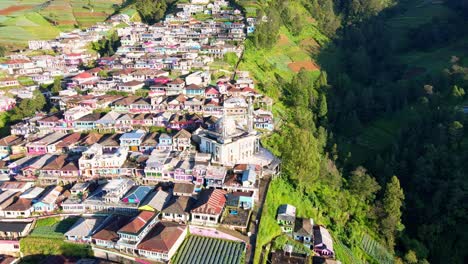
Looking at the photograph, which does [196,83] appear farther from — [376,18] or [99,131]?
[376,18]

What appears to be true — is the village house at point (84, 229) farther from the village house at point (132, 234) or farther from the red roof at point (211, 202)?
the red roof at point (211, 202)

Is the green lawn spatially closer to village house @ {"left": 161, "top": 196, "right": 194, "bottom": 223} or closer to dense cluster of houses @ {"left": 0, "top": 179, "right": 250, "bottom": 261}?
dense cluster of houses @ {"left": 0, "top": 179, "right": 250, "bottom": 261}

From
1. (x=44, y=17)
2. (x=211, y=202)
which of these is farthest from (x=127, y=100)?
(x=44, y=17)

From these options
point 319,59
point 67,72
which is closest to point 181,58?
point 67,72

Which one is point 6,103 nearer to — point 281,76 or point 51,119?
point 51,119

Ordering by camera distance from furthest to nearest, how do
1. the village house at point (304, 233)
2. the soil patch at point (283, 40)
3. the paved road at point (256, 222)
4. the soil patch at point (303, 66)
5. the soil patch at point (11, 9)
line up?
the soil patch at point (11, 9) < the soil patch at point (283, 40) < the soil patch at point (303, 66) < the village house at point (304, 233) < the paved road at point (256, 222)

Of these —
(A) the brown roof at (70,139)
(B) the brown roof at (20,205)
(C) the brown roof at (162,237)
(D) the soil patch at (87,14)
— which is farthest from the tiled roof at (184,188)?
(D) the soil patch at (87,14)
